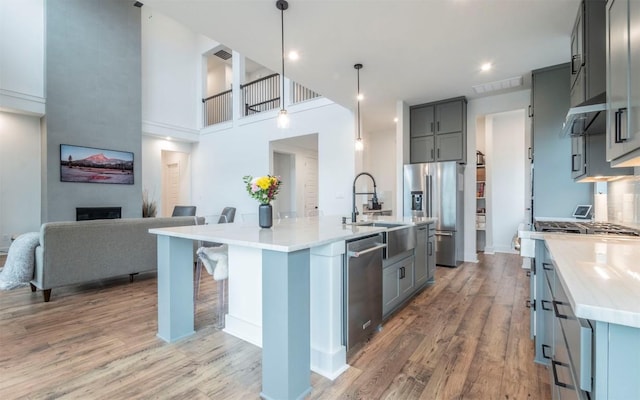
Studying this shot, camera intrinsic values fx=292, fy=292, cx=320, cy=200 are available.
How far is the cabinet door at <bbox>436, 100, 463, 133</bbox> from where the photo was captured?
4.92 metres

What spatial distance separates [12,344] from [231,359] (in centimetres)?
170

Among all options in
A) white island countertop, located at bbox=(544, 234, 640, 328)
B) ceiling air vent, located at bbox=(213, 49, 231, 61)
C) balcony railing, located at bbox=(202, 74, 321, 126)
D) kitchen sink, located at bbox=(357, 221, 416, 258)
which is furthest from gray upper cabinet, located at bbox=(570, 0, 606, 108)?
ceiling air vent, located at bbox=(213, 49, 231, 61)

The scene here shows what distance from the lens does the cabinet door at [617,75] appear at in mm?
1295

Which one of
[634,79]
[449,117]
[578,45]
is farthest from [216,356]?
[449,117]

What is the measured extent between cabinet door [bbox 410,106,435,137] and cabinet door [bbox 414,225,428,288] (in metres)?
2.36

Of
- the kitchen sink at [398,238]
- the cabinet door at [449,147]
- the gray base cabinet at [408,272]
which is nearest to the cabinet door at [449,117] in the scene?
the cabinet door at [449,147]

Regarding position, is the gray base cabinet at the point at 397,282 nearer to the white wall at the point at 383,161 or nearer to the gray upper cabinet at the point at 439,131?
the gray upper cabinet at the point at 439,131

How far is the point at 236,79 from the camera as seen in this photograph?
730 cm

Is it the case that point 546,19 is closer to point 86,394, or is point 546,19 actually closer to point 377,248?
point 377,248

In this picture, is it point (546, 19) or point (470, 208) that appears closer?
point (546, 19)

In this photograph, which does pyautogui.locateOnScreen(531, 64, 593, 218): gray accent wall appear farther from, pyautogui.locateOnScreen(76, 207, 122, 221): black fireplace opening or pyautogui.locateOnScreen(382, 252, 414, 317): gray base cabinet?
pyautogui.locateOnScreen(76, 207, 122, 221): black fireplace opening

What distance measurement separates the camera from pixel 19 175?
223 inches

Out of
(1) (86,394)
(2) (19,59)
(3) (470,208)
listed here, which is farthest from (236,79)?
(1) (86,394)

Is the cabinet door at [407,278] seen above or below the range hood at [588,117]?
below
